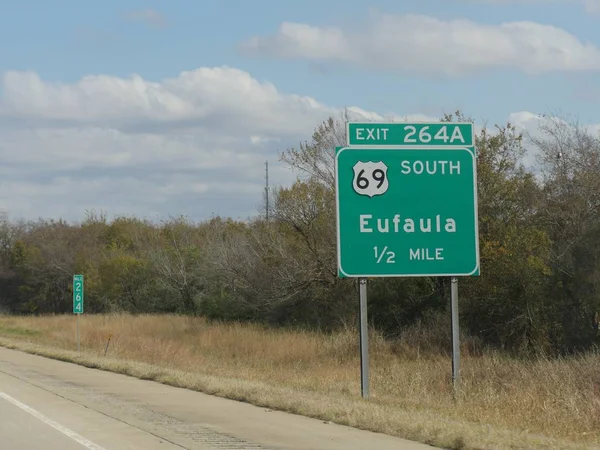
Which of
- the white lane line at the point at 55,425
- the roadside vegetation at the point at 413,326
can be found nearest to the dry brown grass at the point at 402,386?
the roadside vegetation at the point at 413,326

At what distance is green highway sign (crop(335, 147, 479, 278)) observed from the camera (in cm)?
1627

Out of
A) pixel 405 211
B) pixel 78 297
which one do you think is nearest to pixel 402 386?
pixel 405 211

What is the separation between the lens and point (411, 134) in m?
16.5

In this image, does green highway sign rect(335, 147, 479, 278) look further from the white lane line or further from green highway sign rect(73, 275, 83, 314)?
green highway sign rect(73, 275, 83, 314)

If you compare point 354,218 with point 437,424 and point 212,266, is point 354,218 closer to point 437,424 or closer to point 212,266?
point 437,424

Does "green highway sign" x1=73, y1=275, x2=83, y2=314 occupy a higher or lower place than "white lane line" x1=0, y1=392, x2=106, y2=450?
→ higher

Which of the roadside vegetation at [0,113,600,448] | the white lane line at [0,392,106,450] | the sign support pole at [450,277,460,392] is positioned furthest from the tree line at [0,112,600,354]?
the white lane line at [0,392,106,450]

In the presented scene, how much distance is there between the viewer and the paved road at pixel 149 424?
1066cm

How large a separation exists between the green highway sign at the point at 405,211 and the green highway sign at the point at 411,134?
0.19 ft

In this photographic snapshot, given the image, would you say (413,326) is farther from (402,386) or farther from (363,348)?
(363,348)

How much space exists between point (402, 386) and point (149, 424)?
8319mm

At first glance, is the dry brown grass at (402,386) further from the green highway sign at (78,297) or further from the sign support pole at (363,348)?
the green highway sign at (78,297)

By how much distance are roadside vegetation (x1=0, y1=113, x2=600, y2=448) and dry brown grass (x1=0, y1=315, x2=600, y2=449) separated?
6cm

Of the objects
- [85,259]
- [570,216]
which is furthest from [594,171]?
[85,259]
